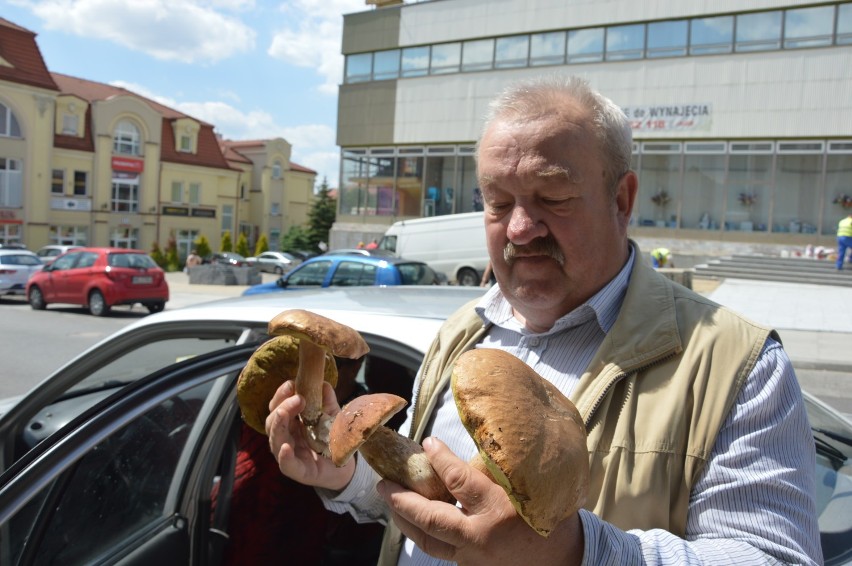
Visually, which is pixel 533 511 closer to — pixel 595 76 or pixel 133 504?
pixel 133 504

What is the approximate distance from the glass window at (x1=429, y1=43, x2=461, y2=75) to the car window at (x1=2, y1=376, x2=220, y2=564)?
33.4m

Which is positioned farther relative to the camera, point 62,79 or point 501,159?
point 62,79

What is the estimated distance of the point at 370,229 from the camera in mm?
36594

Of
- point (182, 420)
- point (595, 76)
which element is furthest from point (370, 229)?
point (182, 420)

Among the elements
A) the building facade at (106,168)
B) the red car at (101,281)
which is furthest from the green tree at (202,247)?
the red car at (101,281)

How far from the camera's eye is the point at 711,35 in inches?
1115

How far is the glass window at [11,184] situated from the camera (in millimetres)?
36875

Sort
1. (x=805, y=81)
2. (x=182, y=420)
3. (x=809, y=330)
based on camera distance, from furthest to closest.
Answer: (x=805, y=81) → (x=809, y=330) → (x=182, y=420)

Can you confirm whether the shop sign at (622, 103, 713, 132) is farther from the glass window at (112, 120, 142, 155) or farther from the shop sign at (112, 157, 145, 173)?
the glass window at (112, 120, 142, 155)

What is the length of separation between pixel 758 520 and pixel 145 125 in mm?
48327

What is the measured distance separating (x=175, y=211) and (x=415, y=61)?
21.2 meters

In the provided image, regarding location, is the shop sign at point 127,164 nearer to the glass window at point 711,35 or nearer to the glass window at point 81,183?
the glass window at point 81,183

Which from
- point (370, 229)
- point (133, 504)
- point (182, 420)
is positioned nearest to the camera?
point (133, 504)

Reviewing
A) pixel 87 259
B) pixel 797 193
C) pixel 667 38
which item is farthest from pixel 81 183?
pixel 797 193
